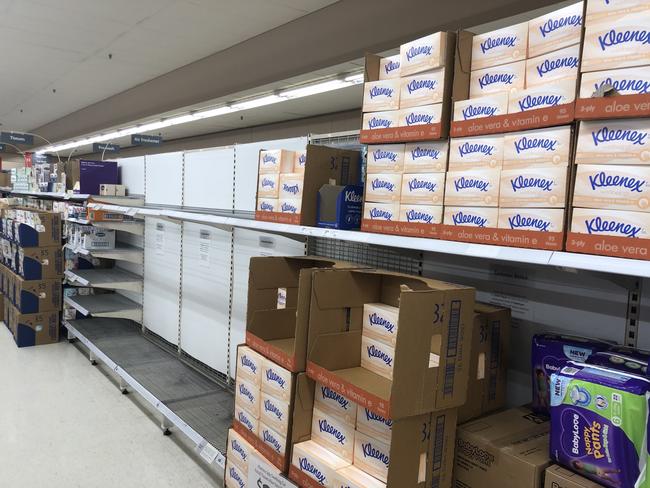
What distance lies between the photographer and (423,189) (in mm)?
1500

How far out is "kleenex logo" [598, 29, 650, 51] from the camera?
1.01 metres

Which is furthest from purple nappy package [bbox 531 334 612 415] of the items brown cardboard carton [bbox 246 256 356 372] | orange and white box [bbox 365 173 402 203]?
brown cardboard carton [bbox 246 256 356 372]

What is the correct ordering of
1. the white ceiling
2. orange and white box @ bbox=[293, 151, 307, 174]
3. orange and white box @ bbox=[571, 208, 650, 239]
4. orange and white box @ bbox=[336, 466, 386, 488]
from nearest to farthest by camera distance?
1. orange and white box @ bbox=[571, 208, 650, 239]
2. orange and white box @ bbox=[336, 466, 386, 488]
3. orange and white box @ bbox=[293, 151, 307, 174]
4. the white ceiling

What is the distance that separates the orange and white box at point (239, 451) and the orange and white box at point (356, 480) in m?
0.56

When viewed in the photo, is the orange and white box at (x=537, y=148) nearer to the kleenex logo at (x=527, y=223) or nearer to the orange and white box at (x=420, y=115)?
the kleenex logo at (x=527, y=223)

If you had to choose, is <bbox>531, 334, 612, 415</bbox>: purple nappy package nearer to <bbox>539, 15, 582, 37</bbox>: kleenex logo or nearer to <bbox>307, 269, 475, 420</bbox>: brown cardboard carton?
<bbox>307, 269, 475, 420</bbox>: brown cardboard carton

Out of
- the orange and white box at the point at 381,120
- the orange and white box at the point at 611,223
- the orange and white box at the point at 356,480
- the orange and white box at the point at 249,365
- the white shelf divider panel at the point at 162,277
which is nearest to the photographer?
the orange and white box at the point at 611,223

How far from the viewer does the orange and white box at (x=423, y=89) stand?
144cm

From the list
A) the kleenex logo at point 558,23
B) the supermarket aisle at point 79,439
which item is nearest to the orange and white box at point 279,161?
the kleenex logo at point 558,23

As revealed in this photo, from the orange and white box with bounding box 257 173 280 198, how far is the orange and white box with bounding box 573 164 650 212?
129 cm

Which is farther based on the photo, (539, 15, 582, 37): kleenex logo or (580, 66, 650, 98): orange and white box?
(539, 15, 582, 37): kleenex logo

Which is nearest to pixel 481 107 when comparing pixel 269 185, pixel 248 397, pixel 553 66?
pixel 553 66

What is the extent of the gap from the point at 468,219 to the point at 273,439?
116 cm

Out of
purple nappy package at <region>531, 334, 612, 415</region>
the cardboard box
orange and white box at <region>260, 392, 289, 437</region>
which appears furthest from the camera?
orange and white box at <region>260, 392, 289, 437</region>
